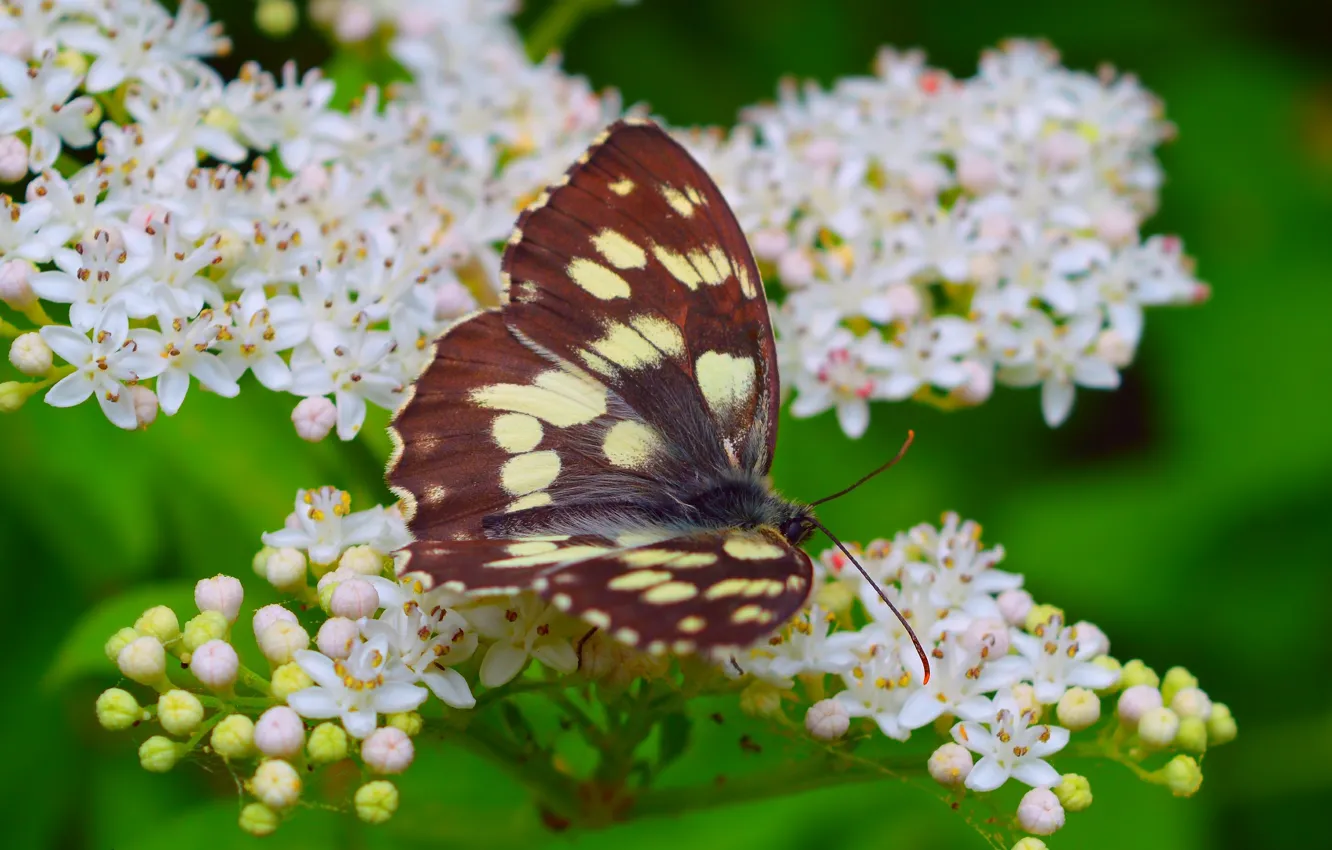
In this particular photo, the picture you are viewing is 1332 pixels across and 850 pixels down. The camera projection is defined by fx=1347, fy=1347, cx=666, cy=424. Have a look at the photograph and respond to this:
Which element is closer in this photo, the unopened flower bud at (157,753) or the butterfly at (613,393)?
the unopened flower bud at (157,753)

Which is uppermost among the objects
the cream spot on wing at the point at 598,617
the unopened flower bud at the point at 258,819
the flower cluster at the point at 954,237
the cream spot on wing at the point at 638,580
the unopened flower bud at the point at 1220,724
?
the flower cluster at the point at 954,237

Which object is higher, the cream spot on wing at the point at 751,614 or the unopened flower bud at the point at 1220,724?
the unopened flower bud at the point at 1220,724

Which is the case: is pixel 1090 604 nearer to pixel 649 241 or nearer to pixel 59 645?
pixel 649 241

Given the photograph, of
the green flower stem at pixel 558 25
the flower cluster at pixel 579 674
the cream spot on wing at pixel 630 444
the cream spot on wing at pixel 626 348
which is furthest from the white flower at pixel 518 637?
the green flower stem at pixel 558 25

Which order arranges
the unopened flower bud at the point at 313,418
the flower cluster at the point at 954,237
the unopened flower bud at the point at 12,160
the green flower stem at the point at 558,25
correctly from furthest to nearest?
1. the green flower stem at the point at 558,25
2. the flower cluster at the point at 954,237
3. the unopened flower bud at the point at 12,160
4. the unopened flower bud at the point at 313,418

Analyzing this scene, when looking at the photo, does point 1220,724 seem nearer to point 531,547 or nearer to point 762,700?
point 762,700

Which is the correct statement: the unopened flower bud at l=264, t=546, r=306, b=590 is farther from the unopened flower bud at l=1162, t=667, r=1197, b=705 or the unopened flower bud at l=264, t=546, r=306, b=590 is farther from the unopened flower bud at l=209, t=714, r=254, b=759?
the unopened flower bud at l=1162, t=667, r=1197, b=705

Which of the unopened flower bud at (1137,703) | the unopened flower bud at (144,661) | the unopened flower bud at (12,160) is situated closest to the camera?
the unopened flower bud at (144,661)

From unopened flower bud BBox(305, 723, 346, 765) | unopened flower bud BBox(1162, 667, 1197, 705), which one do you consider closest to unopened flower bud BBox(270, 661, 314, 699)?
unopened flower bud BBox(305, 723, 346, 765)

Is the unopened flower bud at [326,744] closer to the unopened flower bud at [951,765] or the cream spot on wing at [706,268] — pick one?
the unopened flower bud at [951,765]
